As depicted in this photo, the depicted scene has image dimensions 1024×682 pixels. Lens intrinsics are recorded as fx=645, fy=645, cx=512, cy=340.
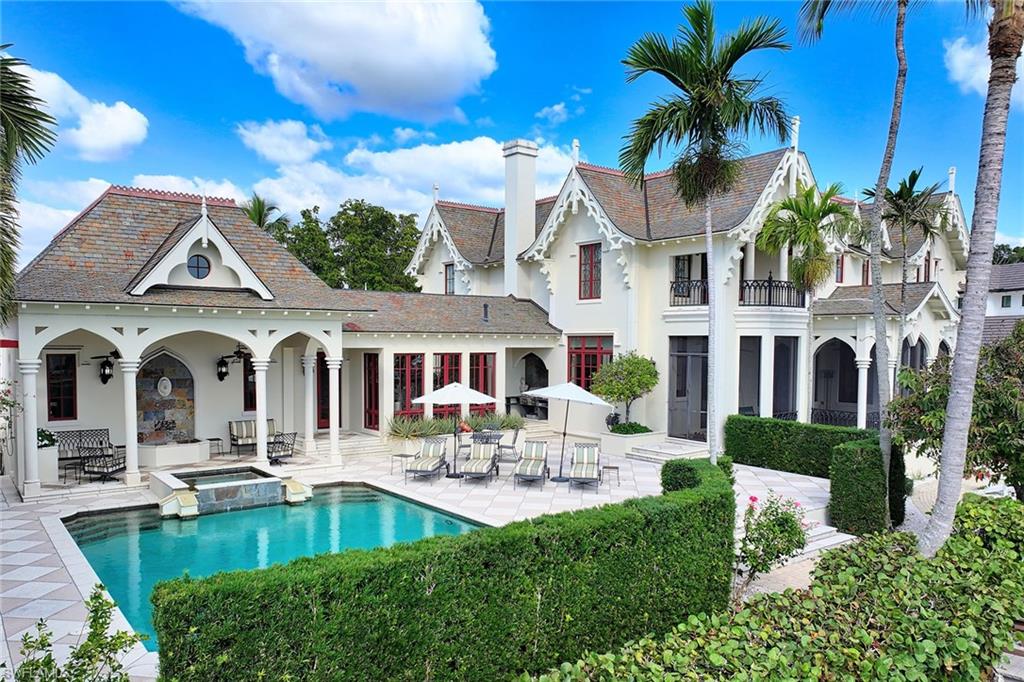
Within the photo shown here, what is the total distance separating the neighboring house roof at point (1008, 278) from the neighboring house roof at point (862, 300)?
24833 mm

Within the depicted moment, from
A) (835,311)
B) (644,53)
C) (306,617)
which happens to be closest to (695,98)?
(644,53)

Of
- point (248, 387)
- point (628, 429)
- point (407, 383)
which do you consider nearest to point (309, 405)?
point (248, 387)

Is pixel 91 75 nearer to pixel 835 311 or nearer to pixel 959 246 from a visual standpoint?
pixel 835 311

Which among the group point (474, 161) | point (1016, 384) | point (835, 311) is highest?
point (474, 161)

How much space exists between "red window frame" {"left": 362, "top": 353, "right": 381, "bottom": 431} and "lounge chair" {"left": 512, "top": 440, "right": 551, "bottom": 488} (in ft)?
23.0

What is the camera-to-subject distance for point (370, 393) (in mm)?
22375

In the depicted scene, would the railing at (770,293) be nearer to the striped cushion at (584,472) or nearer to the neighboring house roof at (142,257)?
the striped cushion at (584,472)

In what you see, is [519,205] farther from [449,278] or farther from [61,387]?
[61,387]

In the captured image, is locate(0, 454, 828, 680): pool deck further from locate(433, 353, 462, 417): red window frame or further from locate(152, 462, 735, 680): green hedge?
locate(433, 353, 462, 417): red window frame

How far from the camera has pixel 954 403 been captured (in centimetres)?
846

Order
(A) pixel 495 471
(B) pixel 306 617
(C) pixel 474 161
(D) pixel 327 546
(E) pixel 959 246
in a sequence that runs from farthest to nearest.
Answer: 1. (C) pixel 474 161
2. (E) pixel 959 246
3. (A) pixel 495 471
4. (D) pixel 327 546
5. (B) pixel 306 617

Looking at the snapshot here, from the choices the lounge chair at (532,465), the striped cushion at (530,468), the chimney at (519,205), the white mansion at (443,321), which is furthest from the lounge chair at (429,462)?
the chimney at (519,205)

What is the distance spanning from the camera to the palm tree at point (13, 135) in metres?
8.61

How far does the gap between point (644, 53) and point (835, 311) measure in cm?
1171
